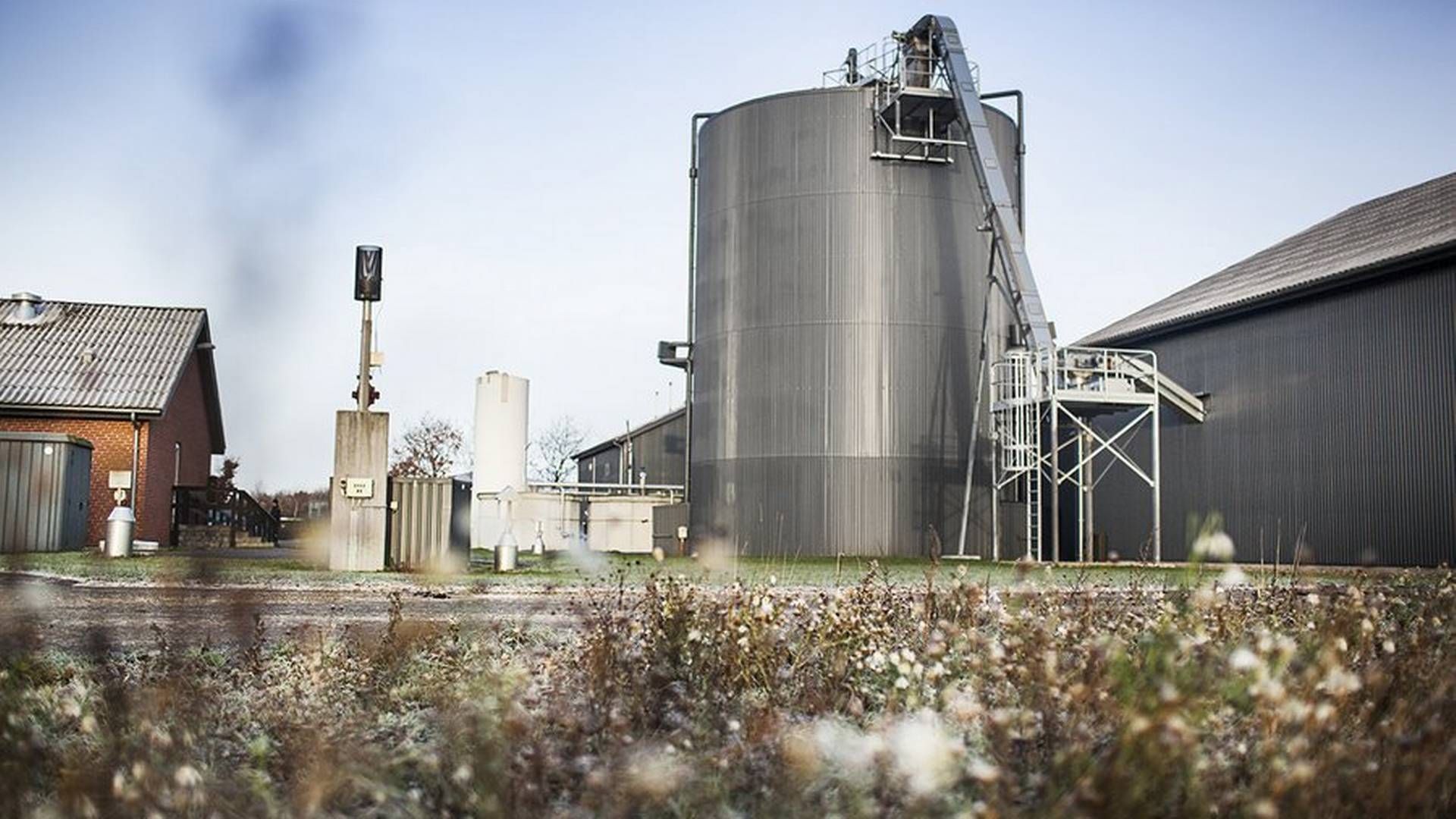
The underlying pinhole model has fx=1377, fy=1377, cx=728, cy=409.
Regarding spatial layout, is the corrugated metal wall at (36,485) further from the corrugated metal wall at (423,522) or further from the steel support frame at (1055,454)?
the steel support frame at (1055,454)

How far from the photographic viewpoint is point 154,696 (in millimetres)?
5090

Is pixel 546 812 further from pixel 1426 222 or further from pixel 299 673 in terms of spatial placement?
pixel 1426 222

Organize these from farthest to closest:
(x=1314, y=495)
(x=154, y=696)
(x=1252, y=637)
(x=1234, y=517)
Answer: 1. (x=1234, y=517)
2. (x=1314, y=495)
3. (x=1252, y=637)
4. (x=154, y=696)

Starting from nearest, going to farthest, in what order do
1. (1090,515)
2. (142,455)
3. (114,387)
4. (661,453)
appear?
(1090,515) → (142,455) → (114,387) → (661,453)

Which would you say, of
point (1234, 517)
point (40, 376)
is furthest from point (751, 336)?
point (40, 376)

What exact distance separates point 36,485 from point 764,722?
24415mm

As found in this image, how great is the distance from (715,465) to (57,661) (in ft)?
85.8

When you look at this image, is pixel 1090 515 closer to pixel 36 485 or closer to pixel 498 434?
pixel 498 434

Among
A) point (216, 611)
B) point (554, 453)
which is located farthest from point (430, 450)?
point (216, 611)

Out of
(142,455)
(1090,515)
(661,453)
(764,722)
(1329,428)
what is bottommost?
(764,722)

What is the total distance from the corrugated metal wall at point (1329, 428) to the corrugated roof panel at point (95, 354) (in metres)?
23.9

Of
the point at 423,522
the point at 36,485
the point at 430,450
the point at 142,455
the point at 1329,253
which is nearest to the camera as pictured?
the point at 423,522

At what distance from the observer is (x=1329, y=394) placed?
26.9 metres

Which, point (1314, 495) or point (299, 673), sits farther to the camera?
point (1314, 495)
